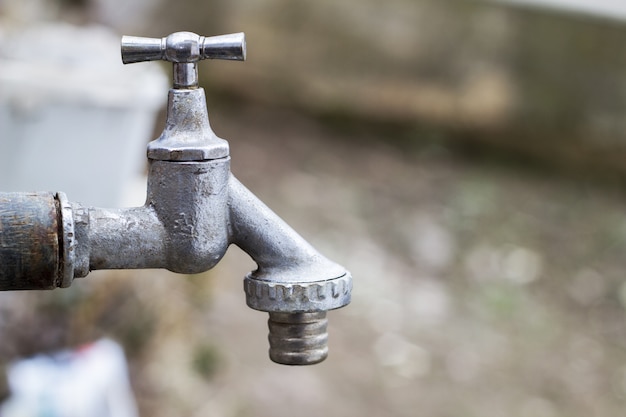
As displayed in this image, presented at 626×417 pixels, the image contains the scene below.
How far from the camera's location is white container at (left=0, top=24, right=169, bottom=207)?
2062 mm

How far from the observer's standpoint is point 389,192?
12.6 feet

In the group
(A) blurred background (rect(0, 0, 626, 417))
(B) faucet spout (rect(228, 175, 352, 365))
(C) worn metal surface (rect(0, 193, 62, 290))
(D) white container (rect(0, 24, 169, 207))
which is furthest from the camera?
(A) blurred background (rect(0, 0, 626, 417))

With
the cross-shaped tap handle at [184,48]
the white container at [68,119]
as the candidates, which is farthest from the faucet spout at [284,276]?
the white container at [68,119]

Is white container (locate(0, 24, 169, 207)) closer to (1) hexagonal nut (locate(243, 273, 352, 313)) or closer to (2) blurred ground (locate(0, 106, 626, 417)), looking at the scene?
(2) blurred ground (locate(0, 106, 626, 417))

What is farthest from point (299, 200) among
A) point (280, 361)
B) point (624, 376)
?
point (280, 361)

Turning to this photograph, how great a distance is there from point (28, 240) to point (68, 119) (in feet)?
4.60

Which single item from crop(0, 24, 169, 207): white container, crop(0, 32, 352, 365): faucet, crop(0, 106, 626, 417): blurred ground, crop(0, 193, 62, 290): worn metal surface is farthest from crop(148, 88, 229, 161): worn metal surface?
crop(0, 106, 626, 417): blurred ground

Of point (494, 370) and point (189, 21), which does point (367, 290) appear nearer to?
point (494, 370)

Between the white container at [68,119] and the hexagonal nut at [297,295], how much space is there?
4.34ft

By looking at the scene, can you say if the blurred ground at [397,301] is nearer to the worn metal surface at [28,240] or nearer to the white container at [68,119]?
the white container at [68,119]

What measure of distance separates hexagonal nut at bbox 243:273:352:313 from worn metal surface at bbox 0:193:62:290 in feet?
0.60

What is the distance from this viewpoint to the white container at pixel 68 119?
2.06 meters

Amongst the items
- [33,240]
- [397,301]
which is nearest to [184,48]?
[33,240]

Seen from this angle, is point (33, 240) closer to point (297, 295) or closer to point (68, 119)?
point (297, 295)
